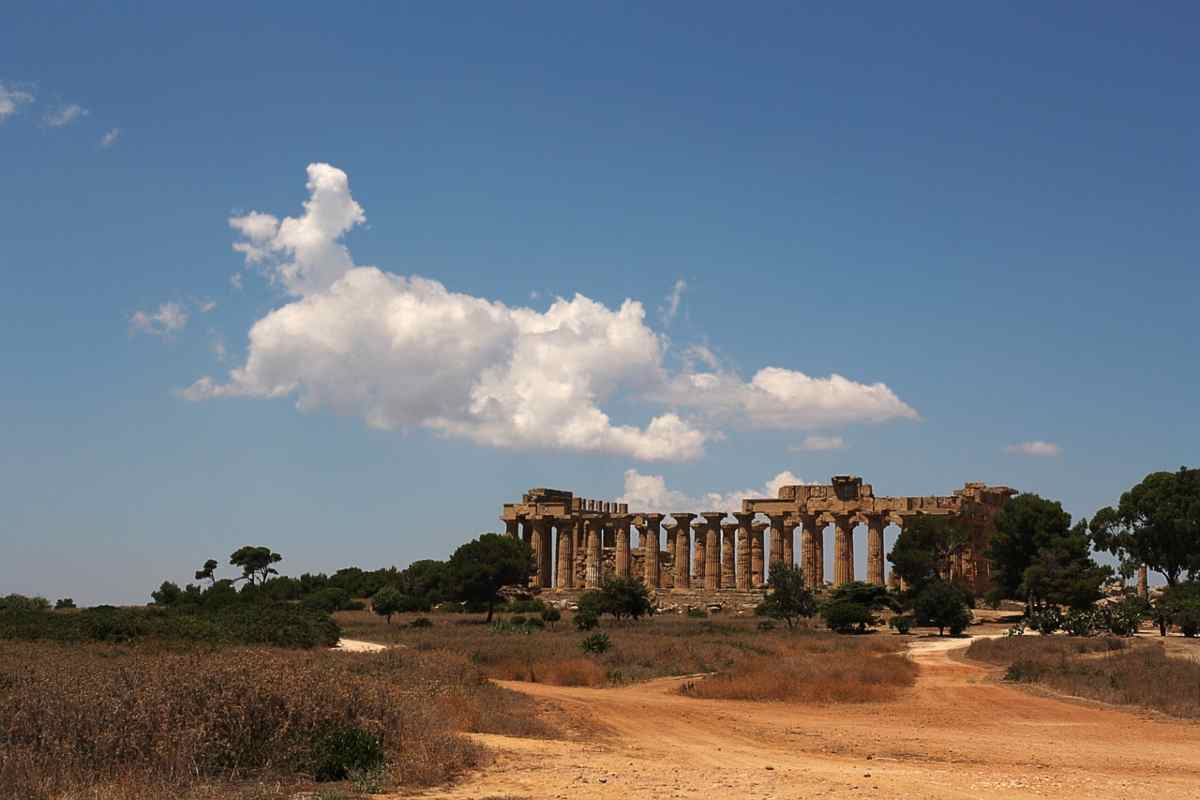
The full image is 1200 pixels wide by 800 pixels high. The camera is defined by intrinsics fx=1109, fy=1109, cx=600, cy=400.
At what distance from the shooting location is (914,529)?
68000mm

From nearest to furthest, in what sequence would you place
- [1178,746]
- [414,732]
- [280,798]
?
[280,798]
[414,732]
[1178,746]

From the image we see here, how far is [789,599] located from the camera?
199 feet

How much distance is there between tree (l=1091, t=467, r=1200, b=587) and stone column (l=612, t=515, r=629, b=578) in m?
34.7

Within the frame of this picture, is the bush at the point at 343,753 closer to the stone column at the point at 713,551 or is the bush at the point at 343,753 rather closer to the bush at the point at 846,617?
the bush at the point at 846,617

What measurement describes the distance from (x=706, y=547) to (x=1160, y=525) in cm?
3149

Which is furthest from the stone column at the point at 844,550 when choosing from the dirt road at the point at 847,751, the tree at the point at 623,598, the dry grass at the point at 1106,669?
the dirt road at the point at 847,751

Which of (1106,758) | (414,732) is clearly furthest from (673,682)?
(414,732)

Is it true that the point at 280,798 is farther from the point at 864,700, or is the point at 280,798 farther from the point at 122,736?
the point at 864,700

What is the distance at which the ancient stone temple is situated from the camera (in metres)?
76.9

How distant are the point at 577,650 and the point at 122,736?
27.0m

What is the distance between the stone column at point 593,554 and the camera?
8712cm

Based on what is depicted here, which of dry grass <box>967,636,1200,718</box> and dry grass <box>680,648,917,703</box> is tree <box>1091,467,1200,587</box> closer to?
dry grass <box>967,636,1200,718</box>

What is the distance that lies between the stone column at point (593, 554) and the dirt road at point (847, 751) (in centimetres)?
5739

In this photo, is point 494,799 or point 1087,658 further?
point 1087,658
